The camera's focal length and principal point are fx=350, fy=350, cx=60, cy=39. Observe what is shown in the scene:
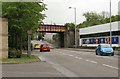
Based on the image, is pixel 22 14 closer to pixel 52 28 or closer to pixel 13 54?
pixel 13 54

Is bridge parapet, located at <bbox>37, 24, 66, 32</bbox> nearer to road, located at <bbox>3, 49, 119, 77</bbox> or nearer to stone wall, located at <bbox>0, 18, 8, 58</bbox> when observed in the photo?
stone wall, located at <bbox>0, 18, 8, 58</bbox>

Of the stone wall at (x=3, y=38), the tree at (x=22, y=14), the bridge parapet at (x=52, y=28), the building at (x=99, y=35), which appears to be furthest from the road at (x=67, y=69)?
the bridge parapet at (x=52, y=28)

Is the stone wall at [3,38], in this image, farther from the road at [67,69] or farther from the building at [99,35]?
the building at [99,35]

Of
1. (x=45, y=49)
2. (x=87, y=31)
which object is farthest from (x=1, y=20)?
(x=87, y=31)

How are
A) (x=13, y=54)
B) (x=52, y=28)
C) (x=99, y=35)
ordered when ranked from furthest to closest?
(x=52, y=28), (x=99, y=35), (x=13, y=54)

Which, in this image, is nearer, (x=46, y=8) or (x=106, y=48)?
(x=46, y=8)

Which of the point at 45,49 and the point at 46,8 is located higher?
the point at 46,8

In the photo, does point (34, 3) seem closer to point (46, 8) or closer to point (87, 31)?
point (46, 8)

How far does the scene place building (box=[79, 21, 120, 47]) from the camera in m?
73.1

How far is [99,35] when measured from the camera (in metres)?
86.0

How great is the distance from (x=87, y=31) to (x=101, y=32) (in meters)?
12.3

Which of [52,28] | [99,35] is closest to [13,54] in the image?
[99,35]

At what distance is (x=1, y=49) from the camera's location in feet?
101

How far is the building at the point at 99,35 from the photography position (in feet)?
240
